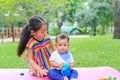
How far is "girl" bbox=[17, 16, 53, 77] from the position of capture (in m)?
4.20

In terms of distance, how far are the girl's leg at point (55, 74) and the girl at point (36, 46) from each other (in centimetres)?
12

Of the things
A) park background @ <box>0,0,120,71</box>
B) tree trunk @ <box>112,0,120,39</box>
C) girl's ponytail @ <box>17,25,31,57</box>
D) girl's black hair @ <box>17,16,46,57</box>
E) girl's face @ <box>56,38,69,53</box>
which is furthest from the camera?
tree trunk @ <box>112,0,120,39</box>

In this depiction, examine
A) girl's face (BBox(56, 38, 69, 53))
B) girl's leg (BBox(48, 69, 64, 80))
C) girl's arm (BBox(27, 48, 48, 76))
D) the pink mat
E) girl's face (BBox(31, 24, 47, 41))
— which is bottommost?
the pink mat

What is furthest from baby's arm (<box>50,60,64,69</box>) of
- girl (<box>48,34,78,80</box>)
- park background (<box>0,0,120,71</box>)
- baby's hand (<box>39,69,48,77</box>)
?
park background (<box>0,0,120,71</box>)

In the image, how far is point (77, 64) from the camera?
6895 mm

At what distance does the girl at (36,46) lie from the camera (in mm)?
4195

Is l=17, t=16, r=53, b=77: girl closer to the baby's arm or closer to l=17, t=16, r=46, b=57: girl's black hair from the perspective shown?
l=17, t=16, r=46, b=57: girl's black hair

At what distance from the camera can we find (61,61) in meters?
4.07

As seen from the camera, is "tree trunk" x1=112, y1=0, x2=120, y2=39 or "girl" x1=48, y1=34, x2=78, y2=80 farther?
"tree trunk" x1=112, y1=0, x2=120, y2=39

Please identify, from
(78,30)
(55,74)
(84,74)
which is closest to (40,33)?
(55,74)

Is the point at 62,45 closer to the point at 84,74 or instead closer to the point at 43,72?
the point at 43,72

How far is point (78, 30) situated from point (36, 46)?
27532 mm

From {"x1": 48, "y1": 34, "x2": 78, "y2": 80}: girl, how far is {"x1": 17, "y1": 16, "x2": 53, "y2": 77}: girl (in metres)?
0.17

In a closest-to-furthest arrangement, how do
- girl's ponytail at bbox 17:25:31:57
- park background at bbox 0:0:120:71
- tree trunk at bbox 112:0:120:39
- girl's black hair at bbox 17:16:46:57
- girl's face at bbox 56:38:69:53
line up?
girl's face at bbox 56:38:69:53, girl's black hair at bbox 17:16:46:57, girl's ponytail at bbox 17:25:31:57, park background at bbox 0:0:120:71, tree trunk at bbox 112:0:120:39
